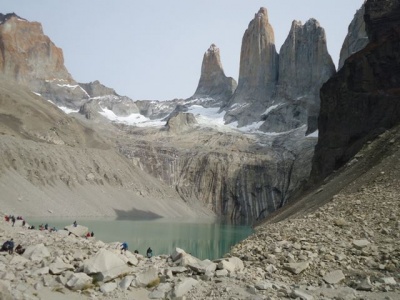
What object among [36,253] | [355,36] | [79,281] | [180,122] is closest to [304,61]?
[355,36]

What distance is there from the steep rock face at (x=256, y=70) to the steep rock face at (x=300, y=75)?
5.44 meters

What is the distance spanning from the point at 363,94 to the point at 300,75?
10192 centimetres

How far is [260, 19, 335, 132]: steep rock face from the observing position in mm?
158125

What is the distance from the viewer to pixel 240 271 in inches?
607

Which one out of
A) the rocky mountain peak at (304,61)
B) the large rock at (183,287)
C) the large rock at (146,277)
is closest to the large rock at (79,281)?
the large rock at (146,277)

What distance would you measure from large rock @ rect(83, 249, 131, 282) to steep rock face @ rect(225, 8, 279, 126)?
160502 mm

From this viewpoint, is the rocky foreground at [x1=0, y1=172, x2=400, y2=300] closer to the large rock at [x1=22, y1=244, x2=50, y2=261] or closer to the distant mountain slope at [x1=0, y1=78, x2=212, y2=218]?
the large rock at [x1=22, y1=244, x2=50, y2=261]

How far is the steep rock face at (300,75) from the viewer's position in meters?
158

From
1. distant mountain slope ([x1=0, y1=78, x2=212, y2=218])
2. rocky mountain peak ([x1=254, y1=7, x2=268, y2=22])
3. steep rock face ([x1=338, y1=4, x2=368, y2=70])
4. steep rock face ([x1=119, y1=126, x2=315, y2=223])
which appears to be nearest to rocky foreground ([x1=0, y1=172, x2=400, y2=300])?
distant mountain slope ([x1=0, y1=78, x2=212, y2=218])

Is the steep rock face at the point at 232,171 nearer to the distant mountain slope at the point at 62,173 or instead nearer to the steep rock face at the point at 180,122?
the distant mountain slope at the point at 62,173

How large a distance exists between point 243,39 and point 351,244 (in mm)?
178718

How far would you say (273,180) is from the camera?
125875 mm

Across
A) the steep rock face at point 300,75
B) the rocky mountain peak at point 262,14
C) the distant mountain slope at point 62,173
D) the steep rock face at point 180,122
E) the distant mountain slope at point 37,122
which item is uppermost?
the rocky mountain peak at point 262,14

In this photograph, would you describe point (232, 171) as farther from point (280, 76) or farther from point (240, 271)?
point (240, 271)
